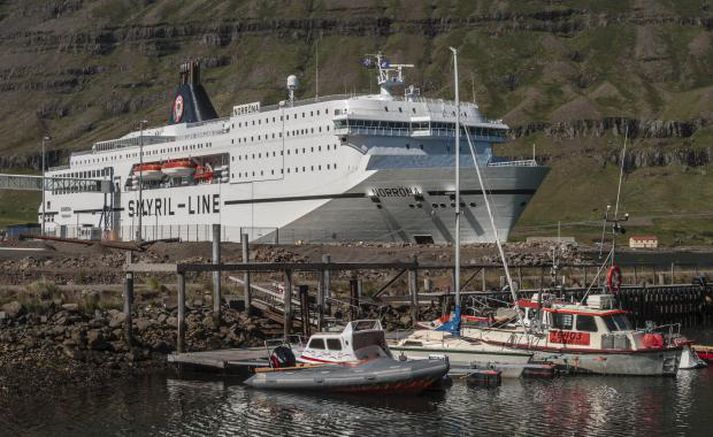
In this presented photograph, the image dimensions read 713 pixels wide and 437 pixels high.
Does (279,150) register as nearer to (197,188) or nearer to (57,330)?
(197,188)

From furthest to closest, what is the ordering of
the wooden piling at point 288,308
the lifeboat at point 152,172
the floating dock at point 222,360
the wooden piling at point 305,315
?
the lifeboat at point 152,172 → the wooden piling at point 305,315 → the wooden piling at point 288,308 → the floating dock at point 222,360

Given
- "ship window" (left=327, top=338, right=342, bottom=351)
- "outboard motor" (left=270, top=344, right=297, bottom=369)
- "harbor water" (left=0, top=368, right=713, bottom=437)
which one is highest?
"ship window" (left=327, top=338, right=342, bottom=351)

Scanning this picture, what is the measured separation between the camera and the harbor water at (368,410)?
26391mm

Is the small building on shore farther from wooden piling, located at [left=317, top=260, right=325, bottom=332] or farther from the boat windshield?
the boat windshield

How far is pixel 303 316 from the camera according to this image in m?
38.2

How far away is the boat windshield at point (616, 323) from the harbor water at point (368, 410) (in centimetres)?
173

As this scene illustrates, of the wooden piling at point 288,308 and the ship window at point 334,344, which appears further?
the wooden piling at point 288,308

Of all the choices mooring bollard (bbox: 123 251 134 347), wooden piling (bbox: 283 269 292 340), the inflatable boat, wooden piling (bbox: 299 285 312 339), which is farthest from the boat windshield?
mooring bollard (bbox: 123 251 134 347)

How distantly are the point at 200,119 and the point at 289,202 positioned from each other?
25.3m

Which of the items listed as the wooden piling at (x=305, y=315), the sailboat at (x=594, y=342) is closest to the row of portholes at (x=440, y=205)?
the wooden piling at (x=305, y=315)

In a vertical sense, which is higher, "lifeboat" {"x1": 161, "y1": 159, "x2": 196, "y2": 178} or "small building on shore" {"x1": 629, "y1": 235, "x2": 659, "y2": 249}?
"lifeboat" {"x1": 161, "y1": 159, "x2": 196, "y2": 178}

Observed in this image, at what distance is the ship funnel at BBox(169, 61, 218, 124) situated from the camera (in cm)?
9431

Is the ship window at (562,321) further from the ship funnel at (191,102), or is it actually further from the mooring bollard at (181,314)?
the ship funnel at (191,102)

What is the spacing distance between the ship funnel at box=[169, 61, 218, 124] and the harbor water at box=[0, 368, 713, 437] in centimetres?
6355
